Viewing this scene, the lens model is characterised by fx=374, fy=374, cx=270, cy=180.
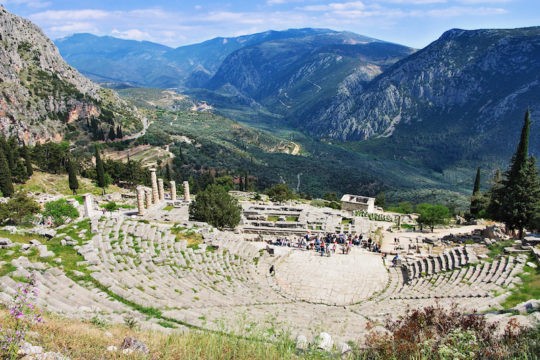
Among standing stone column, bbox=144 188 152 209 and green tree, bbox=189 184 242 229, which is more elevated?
green tree, bbox=189 184 242 229

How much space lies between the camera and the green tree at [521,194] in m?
31.5

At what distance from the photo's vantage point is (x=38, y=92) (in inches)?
4230

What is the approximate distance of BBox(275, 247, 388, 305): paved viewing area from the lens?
23922 mm

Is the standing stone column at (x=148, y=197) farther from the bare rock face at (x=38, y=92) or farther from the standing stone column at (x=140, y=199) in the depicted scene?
the bare rock face at (x=38, y=92)

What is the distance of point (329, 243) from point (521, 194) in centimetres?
1688

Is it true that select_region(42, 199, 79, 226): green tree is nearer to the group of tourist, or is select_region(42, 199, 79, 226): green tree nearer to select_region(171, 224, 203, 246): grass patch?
select_region(171, 224, 203, 246): grass patch

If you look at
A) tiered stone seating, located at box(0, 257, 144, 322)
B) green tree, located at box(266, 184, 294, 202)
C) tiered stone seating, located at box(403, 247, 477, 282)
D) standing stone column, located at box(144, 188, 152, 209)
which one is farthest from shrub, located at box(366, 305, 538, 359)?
green tree, located at box(266, 184, 294, 202)

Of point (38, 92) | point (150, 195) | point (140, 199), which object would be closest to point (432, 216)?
point (140, 199)

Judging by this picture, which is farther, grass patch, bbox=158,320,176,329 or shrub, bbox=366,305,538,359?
grass patch, bbox=158,320,176,329

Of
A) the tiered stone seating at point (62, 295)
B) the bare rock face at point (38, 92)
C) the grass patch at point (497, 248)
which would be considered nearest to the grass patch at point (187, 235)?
the tiered stone seating at point (62, 295)

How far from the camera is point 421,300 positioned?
68.7 feet

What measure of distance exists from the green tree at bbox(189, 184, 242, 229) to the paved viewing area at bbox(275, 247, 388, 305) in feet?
27.2

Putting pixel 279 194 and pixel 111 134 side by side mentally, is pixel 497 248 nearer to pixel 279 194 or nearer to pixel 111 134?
pixel 279 194

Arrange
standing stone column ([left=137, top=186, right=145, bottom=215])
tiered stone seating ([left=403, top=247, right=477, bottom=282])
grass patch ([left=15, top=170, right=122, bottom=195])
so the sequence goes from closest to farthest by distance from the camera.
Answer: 1. tiered stone seating ([left=403, top=247, right=477, bottom=282])
2. standing stone column ([left=137, top=186, right=145, bottom=215])
3. grass patch ([left=15, top=170, right=122, bottom=195])
